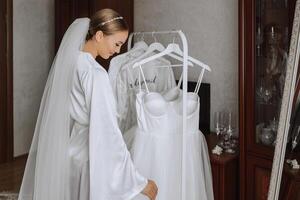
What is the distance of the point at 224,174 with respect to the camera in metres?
2.38

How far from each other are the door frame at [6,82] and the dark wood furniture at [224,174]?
7.64ft

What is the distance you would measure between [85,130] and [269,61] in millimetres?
1157

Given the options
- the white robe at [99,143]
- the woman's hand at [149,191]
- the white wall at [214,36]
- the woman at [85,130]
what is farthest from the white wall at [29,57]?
the woman's hand at [149,191]

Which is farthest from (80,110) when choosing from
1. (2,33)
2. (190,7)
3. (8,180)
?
(2,33)

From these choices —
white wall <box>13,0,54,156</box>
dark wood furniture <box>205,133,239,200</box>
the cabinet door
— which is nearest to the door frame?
white wall <box>13,0,54,156</box>

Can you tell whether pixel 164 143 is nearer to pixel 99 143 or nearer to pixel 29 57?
pixel 99 143

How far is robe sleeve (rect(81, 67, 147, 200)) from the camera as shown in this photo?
151 centimetres

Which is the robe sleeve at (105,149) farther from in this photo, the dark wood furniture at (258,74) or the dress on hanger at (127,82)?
the dark wood furniture at (258,74)

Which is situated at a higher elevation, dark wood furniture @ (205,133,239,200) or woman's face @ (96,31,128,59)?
woman's face @ (96,31,128,59)

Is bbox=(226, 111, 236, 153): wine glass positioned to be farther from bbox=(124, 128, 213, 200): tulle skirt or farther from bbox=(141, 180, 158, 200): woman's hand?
bbox=(141, 180, 158, 200): woman's hand

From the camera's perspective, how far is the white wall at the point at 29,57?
3.89 metres

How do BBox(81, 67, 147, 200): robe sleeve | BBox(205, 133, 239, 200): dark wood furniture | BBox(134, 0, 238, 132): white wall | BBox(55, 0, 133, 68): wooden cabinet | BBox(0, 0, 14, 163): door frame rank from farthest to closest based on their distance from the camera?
BBox(0, 0, 14, 163): door frame < BBox(55, 0, 133, 68): wooden cabinet < BBox(134, 0, 238, 132): white wall < BBox(205, 133, 239, 200): dark wood furniture < BBox(81, 67, 147, 200): robe sleeve

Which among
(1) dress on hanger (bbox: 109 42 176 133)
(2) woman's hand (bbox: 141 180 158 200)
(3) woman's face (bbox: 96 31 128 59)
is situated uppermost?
(3) woman's face (bbox: 96 31 128 59)


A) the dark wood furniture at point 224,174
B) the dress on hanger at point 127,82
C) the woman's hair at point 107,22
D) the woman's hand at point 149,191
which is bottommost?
the dark wood furniture at point 224,174
